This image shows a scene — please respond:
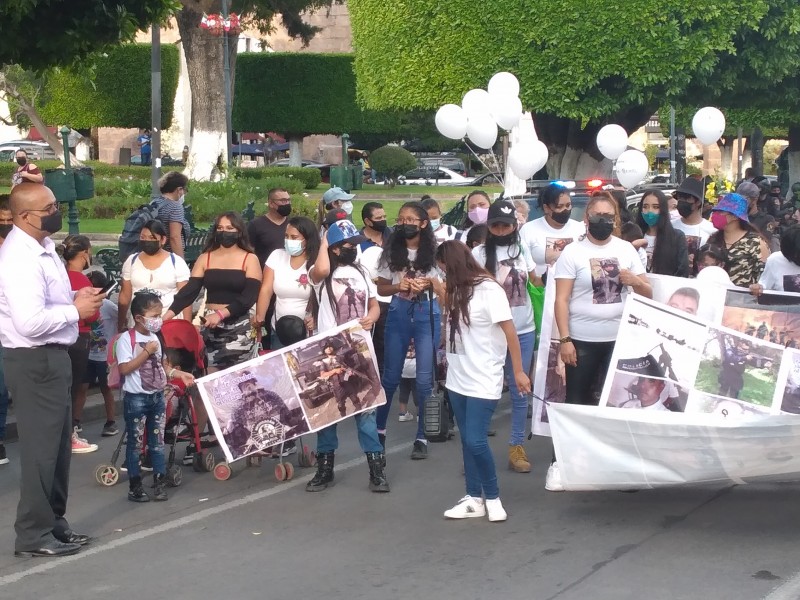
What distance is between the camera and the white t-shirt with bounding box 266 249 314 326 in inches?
344

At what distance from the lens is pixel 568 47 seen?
69.8ft

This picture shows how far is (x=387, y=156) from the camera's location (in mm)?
50344

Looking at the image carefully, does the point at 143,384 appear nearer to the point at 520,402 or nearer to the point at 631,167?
the point at 520,402

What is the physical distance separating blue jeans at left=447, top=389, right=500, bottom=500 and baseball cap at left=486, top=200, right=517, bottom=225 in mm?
1729

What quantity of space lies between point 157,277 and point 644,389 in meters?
3.80

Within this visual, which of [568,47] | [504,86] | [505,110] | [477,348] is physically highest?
[568,47]

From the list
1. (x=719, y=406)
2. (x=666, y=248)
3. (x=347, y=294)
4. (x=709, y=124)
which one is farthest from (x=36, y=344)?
(x=709, y=124)

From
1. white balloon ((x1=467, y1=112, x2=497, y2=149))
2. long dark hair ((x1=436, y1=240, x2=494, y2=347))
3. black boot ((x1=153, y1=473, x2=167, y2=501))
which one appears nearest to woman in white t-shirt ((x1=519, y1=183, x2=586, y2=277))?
long dark hair ((x1=436, y1=240, x2=494, y2=347))

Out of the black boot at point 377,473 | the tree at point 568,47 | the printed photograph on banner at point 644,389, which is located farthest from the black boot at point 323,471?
the tree at point 568,47

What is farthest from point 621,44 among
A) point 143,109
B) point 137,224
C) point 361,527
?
point 143,109

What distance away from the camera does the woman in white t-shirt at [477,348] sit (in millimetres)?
7082

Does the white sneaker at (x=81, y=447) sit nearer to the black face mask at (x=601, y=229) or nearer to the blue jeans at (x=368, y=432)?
the blue jeans at (x=368, y=432)

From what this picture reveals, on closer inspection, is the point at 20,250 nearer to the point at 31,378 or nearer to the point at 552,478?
the point at 31,378

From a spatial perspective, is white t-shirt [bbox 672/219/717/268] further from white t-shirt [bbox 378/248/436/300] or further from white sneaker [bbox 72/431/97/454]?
white sneaker [bbox 72/431/97/454]
